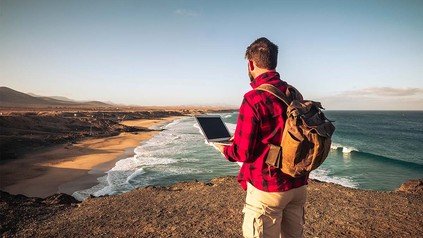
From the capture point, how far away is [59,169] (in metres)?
16.4

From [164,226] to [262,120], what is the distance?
473 cm

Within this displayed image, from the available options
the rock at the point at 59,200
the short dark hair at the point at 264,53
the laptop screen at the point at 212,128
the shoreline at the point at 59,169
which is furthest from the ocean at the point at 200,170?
the short dark hair at the point at 264,53

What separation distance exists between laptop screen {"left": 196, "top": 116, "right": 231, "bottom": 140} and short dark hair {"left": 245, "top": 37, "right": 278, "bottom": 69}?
97 centimetres

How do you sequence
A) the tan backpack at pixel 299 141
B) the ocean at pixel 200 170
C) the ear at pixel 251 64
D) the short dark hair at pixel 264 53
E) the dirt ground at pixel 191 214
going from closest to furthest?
1. the tan backpack at pixel 299 141
2. the short dark hair at pixel 264 53
3. the ear at pixel 251 64
4. the dirt ground at pixel 191 214
5. the ocean at pixel 200 170

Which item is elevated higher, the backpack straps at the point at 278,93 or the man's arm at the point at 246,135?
the backpack straps at the point at 278,93

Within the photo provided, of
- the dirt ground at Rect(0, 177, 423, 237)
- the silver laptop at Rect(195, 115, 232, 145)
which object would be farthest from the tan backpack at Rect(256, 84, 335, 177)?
the dirt ground at Rect(0, 177, 423, 237)

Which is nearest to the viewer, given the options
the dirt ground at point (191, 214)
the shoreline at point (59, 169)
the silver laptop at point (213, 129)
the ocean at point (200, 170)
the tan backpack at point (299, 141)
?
the tan backpack at point (299, 141)

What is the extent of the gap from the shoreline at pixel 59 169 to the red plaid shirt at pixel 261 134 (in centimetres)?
1241

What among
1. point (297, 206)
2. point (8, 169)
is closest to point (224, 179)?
point (297, 206)

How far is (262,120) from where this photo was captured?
6.93 feet

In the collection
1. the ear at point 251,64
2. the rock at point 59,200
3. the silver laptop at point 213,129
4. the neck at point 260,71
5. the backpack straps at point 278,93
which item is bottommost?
the rock at point 59,200

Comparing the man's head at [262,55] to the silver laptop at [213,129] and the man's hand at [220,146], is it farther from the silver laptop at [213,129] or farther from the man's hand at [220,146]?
the silver laptop at [213,129]

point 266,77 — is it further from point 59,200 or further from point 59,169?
point 59,169

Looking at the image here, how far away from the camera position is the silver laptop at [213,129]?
2.82 m
